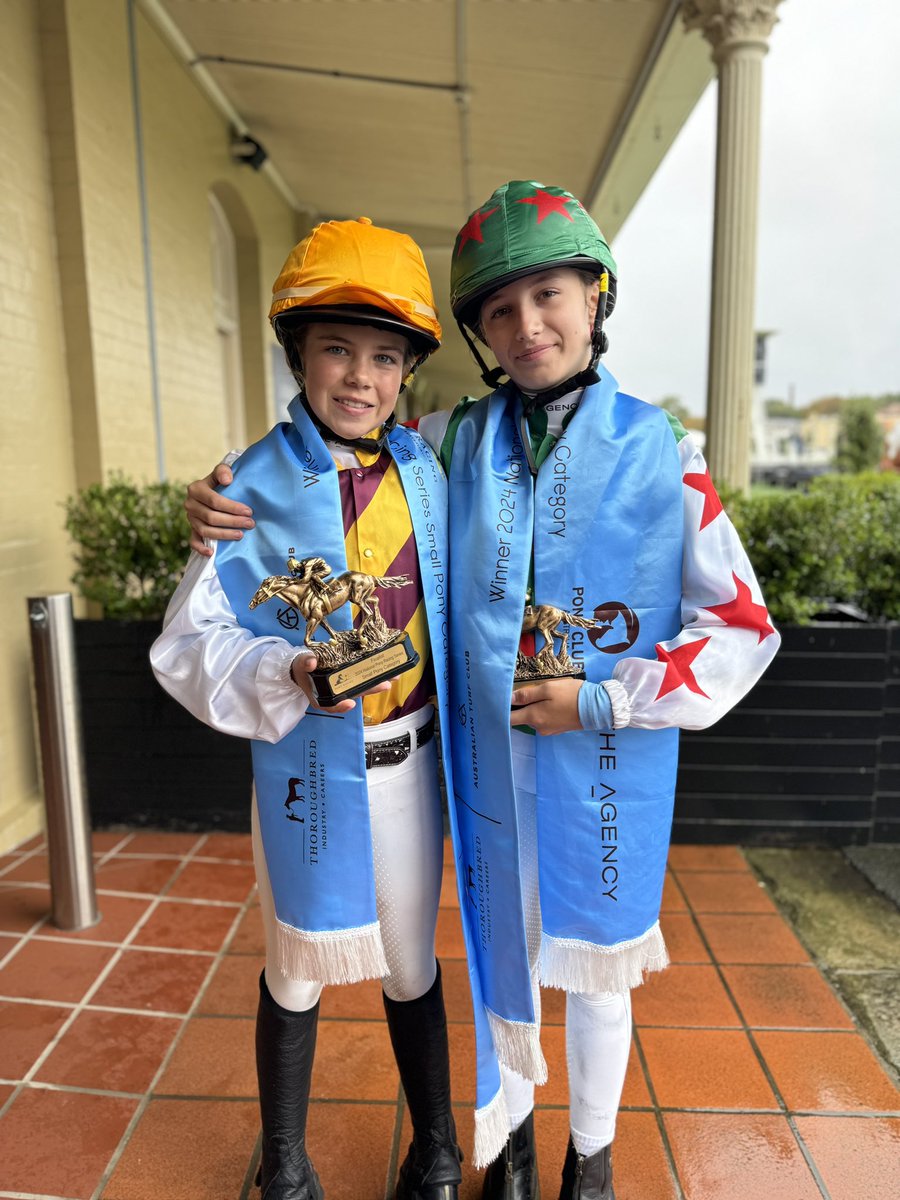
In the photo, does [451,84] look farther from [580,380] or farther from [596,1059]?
[596,1059]

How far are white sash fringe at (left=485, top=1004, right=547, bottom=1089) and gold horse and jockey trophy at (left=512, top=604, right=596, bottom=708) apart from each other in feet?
2.18

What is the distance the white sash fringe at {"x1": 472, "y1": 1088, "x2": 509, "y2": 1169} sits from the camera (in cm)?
164

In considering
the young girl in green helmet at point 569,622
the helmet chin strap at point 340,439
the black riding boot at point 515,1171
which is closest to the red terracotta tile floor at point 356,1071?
the black riding boot at point 515,1171

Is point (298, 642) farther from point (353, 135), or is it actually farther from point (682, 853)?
point (353, 135)

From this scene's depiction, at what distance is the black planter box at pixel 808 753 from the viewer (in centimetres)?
335

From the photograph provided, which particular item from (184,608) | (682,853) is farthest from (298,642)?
(682,853)

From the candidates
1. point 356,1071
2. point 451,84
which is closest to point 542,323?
point 356,1071

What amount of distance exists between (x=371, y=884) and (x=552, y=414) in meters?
0.97

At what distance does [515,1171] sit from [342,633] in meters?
1.28

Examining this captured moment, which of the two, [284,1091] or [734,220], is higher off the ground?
[734,220]

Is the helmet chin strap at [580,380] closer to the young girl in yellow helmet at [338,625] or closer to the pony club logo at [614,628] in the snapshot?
the young girl in yellow helmet at [338,625]

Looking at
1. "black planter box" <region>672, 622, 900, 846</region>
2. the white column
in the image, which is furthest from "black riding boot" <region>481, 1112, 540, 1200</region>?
the white column

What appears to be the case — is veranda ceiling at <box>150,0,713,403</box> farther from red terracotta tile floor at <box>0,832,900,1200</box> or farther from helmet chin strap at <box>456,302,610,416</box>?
red terracotta tile floor at <box>0,832,900,1200</box>

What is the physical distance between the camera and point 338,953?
1.57 m
